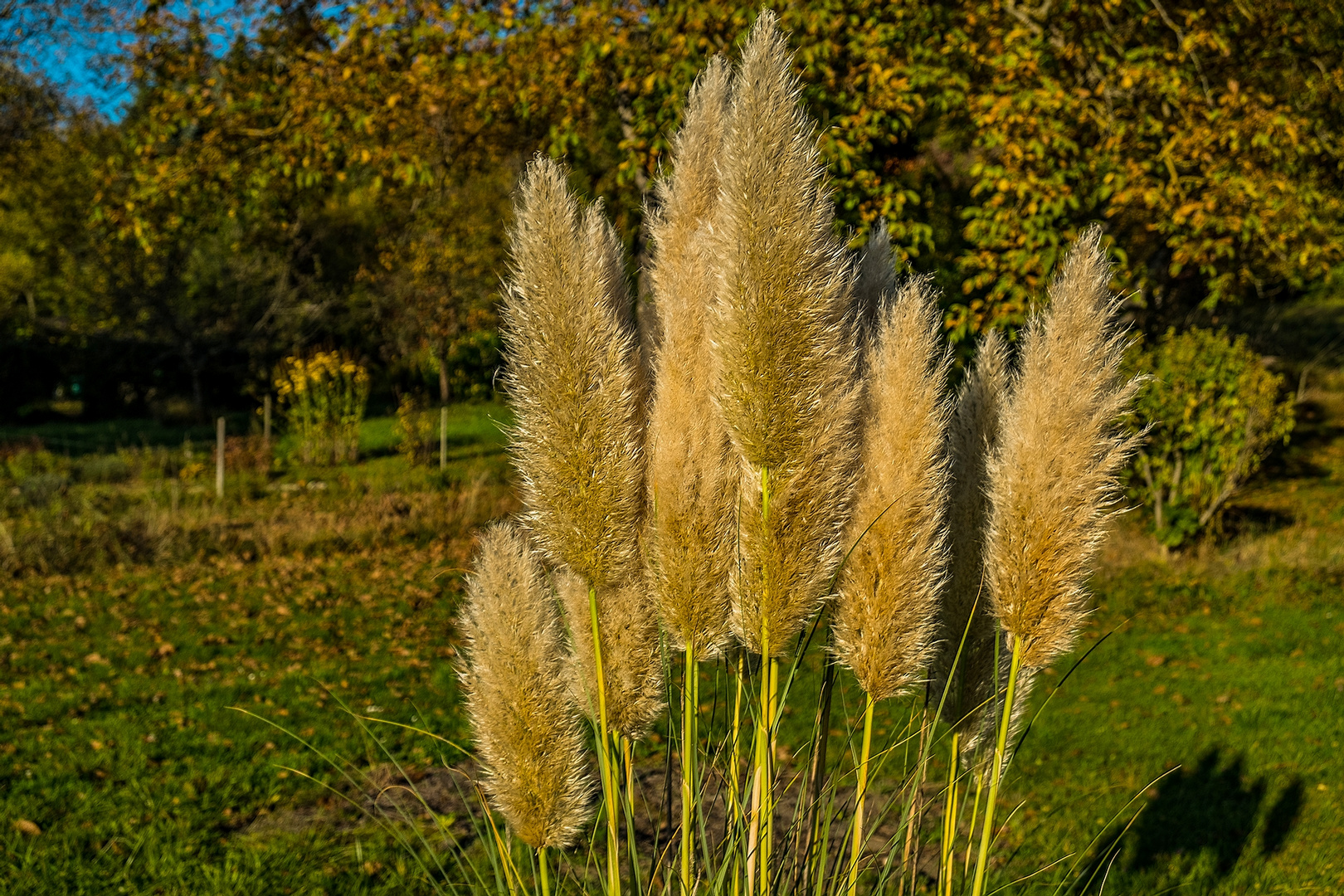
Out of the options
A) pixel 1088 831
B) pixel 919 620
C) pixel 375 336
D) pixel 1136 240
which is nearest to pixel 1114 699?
pixel 1088 831

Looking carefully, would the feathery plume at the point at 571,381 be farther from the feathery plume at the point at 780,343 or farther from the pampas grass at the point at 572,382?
the feathery plume at the point at 780,343

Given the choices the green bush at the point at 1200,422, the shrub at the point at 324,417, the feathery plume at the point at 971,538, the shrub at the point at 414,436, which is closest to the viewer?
the feathery plume at the point at 971,538

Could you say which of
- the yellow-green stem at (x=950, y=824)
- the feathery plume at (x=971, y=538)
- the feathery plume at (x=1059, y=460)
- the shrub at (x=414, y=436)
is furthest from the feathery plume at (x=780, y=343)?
the shrub at (x=414, y=436)

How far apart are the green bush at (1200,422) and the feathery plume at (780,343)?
875 cm

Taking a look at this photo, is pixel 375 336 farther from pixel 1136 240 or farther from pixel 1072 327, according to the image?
pixel 1072 327

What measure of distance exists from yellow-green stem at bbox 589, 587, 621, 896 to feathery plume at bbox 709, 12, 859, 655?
11.4 inches

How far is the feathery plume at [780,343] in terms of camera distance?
1516mm

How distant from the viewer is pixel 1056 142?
761 centimetres

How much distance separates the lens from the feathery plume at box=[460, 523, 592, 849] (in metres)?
1.73

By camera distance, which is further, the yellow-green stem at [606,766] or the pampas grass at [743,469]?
the yellow-green stem at [606,766]

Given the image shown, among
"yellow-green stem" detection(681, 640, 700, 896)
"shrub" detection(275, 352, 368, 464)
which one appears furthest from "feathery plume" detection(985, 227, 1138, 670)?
"shrub" detection(275, 352, 368, 464)

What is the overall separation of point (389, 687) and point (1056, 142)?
6145 millimetres

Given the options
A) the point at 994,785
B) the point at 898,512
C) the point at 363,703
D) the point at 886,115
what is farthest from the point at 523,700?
the point at 886,115

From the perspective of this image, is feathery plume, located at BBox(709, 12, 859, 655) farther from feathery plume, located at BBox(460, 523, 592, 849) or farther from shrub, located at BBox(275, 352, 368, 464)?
shrub, located at BBox(275, 352, 368, 464)
